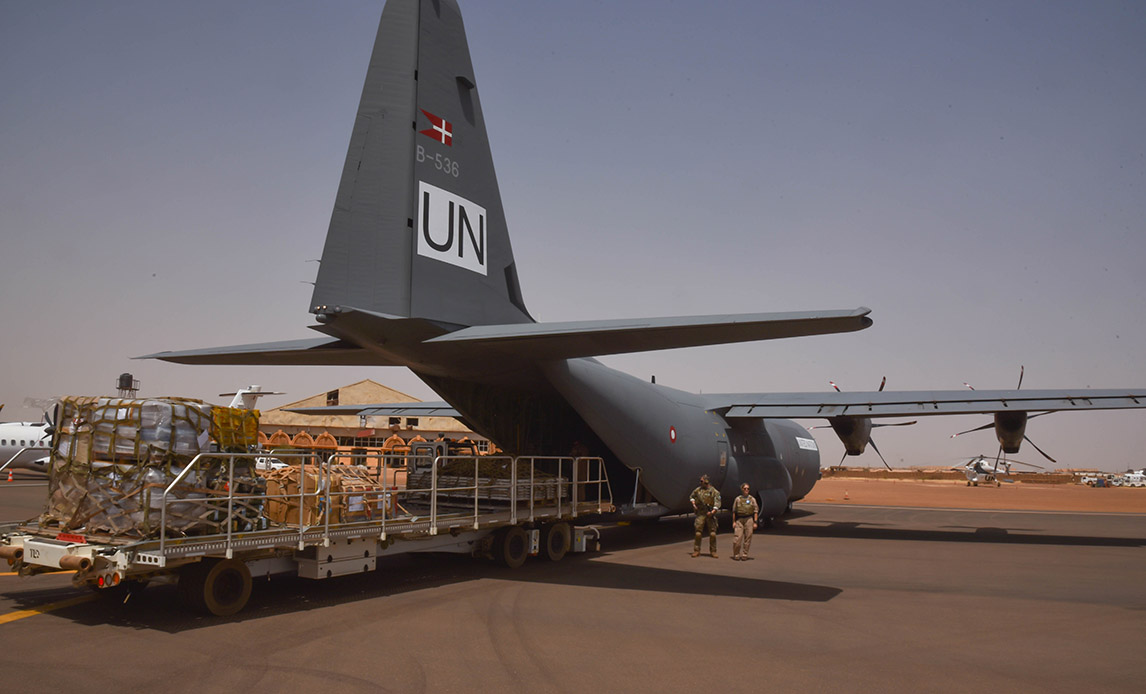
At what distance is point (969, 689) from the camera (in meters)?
6.05

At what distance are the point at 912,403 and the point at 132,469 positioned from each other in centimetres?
1556

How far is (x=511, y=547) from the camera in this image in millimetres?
11938

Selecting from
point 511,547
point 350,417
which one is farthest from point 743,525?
point 350,417

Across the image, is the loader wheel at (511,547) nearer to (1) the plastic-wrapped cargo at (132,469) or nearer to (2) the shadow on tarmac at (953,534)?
(1) the plastic-wrapped cargo at (132,469)

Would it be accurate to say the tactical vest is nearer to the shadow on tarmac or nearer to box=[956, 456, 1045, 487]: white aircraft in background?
the shadow on tarmac

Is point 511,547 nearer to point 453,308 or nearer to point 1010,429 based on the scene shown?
point 453,308

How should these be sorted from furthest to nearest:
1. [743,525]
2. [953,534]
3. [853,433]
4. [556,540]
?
[853,433]
[953,534]
[743,525]
[556,540]

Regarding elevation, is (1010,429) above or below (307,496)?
above

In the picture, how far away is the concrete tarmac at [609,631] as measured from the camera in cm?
614

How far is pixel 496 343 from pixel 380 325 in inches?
60.3

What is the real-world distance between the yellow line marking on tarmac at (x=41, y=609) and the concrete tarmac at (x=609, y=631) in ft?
0.14

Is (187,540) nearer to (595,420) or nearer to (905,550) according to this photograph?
(595,420)

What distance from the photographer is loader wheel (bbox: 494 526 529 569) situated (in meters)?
11.8

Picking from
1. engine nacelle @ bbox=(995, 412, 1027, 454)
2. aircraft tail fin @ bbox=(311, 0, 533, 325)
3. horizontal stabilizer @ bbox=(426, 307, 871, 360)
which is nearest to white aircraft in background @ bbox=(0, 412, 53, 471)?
aircraft tail fin @ bbox=(311, 0, 533, 325)
